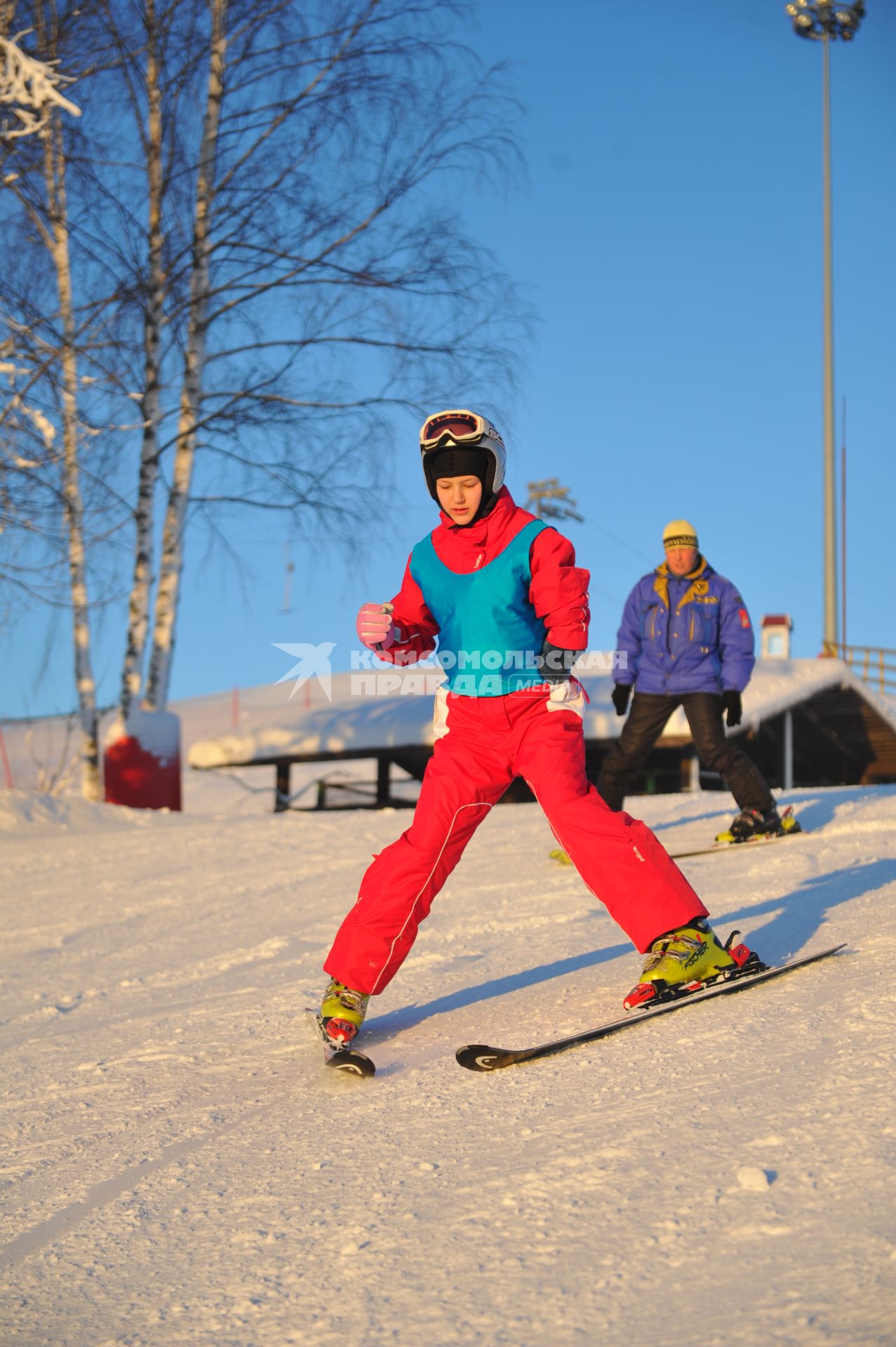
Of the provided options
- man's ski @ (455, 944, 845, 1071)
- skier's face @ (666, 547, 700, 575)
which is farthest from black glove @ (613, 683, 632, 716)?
man's ski @ (455, 944, 845, 1071)

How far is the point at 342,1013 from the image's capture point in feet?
10.5

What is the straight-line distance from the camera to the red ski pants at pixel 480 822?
307 cm

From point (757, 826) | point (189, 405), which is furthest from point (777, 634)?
point (757, 826)

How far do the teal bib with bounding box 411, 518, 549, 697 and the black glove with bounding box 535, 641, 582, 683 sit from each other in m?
0.05

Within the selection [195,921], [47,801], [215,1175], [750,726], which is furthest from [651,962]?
[750,726]

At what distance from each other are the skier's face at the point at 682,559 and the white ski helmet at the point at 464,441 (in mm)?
3121

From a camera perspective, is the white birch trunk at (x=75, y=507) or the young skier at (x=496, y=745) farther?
the white birch trunk at (x=75, y=507)

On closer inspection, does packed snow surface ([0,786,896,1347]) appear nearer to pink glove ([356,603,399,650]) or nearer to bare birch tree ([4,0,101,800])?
pink glove ([356,603,399,650])

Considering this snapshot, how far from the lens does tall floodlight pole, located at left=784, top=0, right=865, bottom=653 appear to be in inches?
936

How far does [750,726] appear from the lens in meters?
16.4

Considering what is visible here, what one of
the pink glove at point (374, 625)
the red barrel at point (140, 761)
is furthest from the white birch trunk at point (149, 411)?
the pink glove at point (374, 625)

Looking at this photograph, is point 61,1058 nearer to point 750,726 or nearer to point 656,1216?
point 656,1216

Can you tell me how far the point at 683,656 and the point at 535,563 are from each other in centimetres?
Answer: 323

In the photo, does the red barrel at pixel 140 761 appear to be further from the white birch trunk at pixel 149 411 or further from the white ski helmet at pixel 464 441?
the white ski helmet at pixel 464 441
